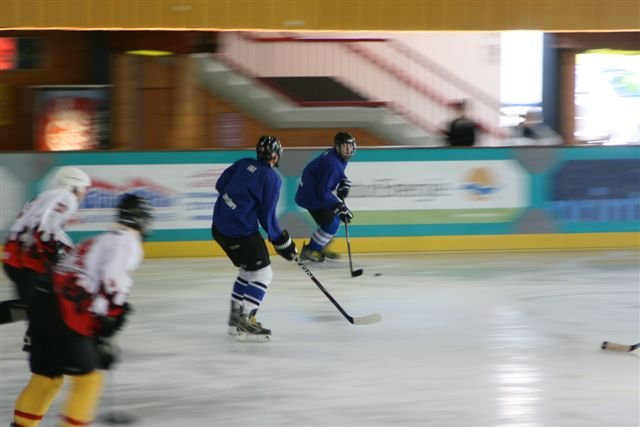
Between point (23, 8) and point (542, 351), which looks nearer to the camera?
point (542, 351)

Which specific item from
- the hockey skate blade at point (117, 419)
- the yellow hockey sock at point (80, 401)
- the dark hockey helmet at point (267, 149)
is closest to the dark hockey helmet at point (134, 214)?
the yellow hockey sock at point (80, 401)

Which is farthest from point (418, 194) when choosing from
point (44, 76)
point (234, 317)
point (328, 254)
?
point (44, 76)

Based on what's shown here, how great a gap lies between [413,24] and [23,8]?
479cm

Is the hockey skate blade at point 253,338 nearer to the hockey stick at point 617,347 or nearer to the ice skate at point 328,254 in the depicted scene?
the hockey stick at point 617,347

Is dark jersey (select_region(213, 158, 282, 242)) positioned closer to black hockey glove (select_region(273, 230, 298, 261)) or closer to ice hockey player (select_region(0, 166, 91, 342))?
black hockey glove (select_region(273, 230, 298, 261))

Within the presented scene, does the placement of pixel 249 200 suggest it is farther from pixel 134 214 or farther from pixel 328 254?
pixel 328 254

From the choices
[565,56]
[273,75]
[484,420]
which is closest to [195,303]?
[484,420]

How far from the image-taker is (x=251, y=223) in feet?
24.1

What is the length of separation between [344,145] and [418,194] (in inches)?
64.8

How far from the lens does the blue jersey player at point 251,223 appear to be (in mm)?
7234

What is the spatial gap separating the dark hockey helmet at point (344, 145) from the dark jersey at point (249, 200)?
3.25m

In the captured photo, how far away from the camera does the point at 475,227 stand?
12.1m

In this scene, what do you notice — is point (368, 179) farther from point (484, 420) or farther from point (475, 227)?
point (484, 420)

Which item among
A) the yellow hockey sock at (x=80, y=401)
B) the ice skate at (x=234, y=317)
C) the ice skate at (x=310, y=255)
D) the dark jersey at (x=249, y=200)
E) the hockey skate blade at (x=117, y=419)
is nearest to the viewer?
the yellow hockey sock at (x=80, y=401)
